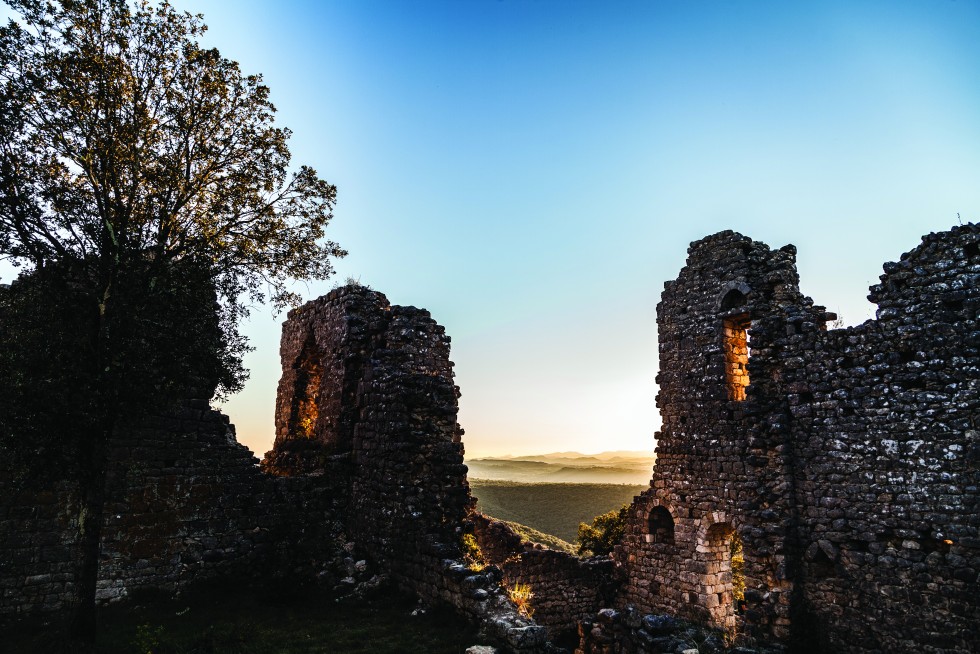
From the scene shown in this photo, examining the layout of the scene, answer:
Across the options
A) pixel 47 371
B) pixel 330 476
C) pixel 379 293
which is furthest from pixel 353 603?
pixel 379 293

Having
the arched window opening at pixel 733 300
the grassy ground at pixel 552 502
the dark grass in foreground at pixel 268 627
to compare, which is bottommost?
the grassy ground at pixel 552 502

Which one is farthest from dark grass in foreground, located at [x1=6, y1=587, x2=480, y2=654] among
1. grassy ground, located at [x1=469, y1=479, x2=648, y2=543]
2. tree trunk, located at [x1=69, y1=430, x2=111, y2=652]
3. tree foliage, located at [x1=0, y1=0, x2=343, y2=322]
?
grassy ground, located at [x1=469, y1=479, x2=648, y2=543]

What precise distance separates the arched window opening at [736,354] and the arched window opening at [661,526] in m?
4.11

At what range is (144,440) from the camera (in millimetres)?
11266

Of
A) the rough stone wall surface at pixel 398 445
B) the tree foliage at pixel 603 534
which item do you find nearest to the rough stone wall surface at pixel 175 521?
the rough stone wall surface at pixel 398 445

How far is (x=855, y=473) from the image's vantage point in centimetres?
1071

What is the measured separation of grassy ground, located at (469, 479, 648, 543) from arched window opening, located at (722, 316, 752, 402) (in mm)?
29105

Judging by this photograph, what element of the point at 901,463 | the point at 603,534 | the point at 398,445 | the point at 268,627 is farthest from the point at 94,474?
the point at 603,534

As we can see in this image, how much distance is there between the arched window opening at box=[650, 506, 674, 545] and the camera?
1662 cm

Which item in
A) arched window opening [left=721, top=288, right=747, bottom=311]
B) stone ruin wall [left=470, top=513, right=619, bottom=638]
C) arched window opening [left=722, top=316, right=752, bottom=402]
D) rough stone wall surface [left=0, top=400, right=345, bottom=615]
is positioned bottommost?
stone ruin wall [left=470, top=513, right=619, bottom=638]

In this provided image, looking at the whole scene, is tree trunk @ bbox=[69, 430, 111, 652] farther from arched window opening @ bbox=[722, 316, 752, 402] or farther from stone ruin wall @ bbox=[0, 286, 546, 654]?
arched window opening @ bbox=[722, 316, 752, 402]

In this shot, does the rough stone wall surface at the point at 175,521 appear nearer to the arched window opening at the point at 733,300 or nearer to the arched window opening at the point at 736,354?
the arched window opening at the point at 736,354

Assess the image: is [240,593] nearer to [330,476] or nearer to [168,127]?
[330,476]

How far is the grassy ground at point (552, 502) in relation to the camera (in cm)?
4744
